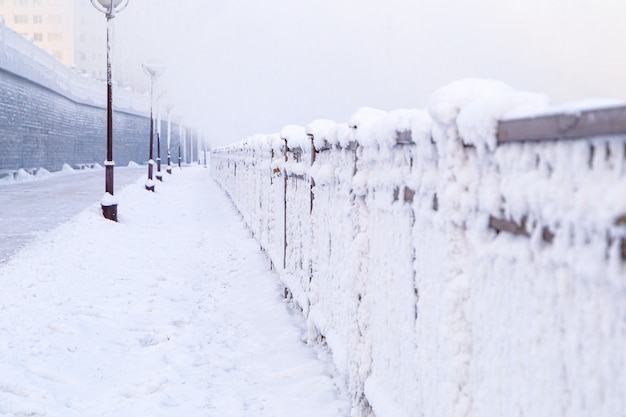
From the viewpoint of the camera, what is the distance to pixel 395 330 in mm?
2914

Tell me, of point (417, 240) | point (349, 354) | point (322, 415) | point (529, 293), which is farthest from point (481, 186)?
point (322, 415)

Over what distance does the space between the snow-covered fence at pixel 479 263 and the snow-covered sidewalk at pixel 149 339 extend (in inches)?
32.1

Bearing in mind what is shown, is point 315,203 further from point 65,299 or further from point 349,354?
point 65,299

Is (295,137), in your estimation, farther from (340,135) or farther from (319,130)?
(340,135)

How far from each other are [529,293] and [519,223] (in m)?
0.17

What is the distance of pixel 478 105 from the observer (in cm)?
183

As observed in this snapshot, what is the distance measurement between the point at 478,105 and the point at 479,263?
1.48 ft

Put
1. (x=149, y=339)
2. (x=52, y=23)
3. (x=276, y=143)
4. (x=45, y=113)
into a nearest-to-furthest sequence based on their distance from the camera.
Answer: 1. (x=149, y=339)
2. (x=276, y=143)
3. (x=45, y=113)
4. (x=52, y=23)

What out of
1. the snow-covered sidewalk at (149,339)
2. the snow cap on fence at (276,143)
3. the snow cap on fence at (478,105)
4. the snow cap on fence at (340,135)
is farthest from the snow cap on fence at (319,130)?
the snow cap on fence at (478,105)

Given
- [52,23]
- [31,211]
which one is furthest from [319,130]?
[52,23]

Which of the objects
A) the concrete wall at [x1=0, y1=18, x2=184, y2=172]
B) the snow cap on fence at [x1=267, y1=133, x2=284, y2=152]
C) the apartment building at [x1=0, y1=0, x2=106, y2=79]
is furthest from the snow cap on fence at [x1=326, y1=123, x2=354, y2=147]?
the apartment building at [x1=0, y1=0, x2=106, y2=79]

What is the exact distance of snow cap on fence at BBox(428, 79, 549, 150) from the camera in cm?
167

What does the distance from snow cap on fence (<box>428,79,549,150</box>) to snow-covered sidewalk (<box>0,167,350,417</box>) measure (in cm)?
231

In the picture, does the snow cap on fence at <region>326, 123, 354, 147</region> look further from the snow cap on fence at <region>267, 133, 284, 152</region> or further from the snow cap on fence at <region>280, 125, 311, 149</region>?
the snow cap on fence at <region>267, 133, 284, 152</region>
